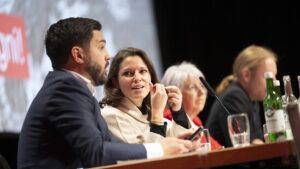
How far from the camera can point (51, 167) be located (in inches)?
70.1

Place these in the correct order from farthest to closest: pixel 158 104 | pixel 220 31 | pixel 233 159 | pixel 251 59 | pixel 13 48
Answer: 1. pixel 220 31
2. pixel 251 59
3. pixel 13 48
4. pixel 158 104
5. pixel 233 159

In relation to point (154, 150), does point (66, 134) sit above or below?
above

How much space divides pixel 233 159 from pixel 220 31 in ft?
14.0

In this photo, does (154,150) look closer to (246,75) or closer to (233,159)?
(233,159)

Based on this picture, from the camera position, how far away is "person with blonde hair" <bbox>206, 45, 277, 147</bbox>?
352 centimetres

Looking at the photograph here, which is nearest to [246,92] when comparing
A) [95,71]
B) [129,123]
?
[129,123]

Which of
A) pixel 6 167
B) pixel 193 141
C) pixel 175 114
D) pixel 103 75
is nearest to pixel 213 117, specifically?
pixel 175 114

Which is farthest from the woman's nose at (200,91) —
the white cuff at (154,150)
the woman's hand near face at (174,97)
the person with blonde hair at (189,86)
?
the white cuff at (154,150)

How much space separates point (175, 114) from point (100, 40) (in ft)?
2.26

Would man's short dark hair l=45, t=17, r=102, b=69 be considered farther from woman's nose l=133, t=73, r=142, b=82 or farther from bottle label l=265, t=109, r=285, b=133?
bottle label l=265, t=109, r=285, b=133

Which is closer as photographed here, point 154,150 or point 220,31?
point 154,150

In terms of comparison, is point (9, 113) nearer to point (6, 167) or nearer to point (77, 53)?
point (77, 53)

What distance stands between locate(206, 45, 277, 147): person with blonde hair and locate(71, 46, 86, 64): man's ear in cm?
161

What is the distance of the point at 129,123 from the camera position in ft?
8.18
